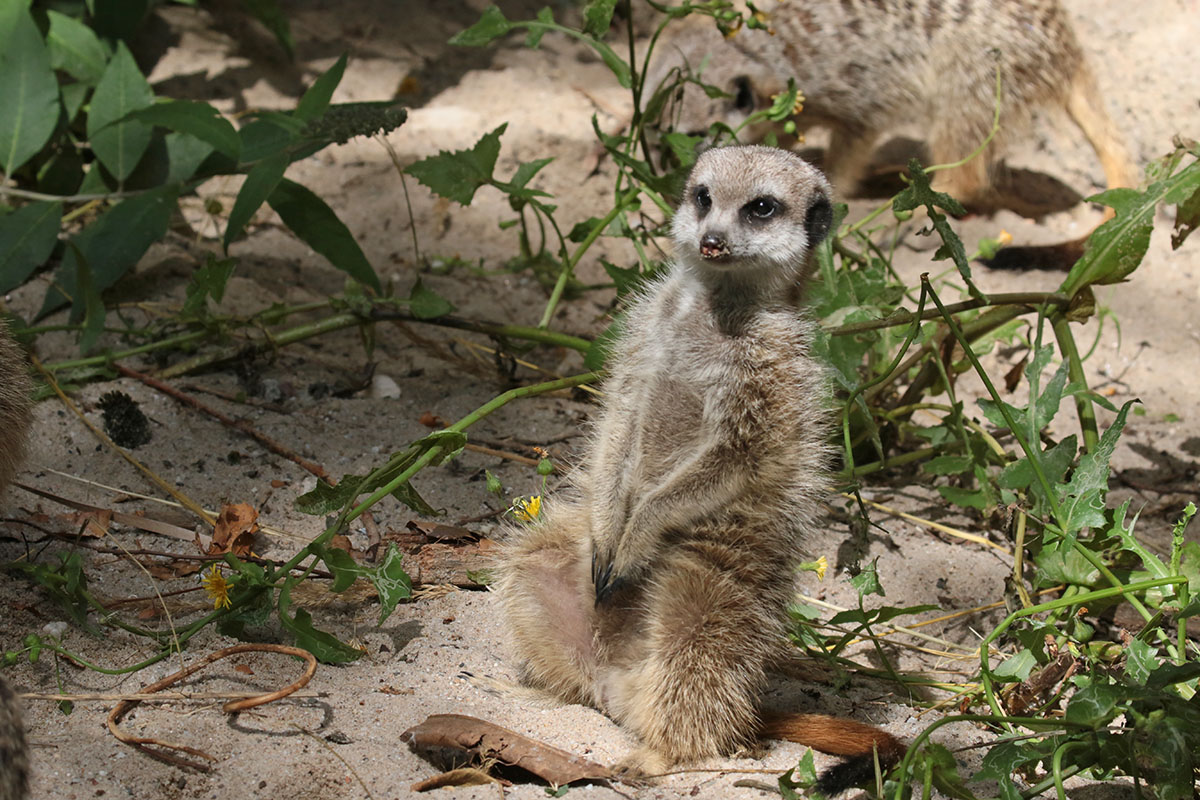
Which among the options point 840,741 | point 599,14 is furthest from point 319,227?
point 840,741

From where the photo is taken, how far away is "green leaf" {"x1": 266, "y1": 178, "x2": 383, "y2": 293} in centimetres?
301

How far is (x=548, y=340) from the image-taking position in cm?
281

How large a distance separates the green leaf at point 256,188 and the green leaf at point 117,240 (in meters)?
0.30

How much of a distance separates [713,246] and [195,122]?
5.20 ft

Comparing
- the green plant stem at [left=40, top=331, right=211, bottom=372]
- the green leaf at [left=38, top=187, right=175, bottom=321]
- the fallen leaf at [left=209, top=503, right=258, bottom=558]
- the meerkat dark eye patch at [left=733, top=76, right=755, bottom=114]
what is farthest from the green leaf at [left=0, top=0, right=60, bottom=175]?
the meerkat dark eye patch at [left=733, top=76, right=755, bottom=114]

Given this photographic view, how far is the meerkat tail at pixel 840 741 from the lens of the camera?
1.81 meters

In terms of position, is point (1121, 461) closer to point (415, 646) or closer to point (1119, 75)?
point (415, 646)

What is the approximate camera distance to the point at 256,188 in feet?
9.36

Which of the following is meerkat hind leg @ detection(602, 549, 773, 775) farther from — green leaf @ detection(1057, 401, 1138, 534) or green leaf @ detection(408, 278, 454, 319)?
green leaf @ detection(408, 278, 454, 319)

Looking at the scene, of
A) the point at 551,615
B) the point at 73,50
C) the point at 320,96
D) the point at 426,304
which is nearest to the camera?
the point at 551,615

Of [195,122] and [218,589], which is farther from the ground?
[195,122]

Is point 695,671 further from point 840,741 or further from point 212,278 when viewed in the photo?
point 212,278

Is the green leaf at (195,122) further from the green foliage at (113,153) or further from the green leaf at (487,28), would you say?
the green leaf at (487,28)

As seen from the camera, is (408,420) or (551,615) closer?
(551,615)
